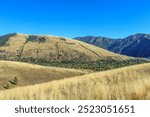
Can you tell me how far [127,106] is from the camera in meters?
5.44

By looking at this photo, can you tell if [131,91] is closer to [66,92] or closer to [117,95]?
[117,95]

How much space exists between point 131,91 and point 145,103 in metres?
1.25

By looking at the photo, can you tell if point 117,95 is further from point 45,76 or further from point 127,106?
point 45,76

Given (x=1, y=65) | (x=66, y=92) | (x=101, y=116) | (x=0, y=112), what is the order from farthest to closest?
(x=1, y=65), (x=66, y=92), (x=0, y=112), (x=101, y=116)

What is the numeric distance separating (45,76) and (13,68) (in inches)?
287

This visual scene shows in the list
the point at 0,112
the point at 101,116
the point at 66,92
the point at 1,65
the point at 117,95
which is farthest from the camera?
the point at 1,65

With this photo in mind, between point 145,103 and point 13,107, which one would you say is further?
point 13,107

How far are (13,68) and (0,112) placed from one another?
82.1m

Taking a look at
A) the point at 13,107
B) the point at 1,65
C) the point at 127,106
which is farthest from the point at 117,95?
the point at 1,65

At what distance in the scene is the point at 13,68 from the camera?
8688cm

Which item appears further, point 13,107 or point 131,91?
point 131,91

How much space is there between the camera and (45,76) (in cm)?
8975

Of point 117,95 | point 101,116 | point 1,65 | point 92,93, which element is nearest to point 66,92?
point 92,93

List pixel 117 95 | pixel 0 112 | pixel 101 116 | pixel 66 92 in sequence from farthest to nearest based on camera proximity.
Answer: pixel 66 92 < pixel 117 95 < pixel 0 112 < pixel 101 116
